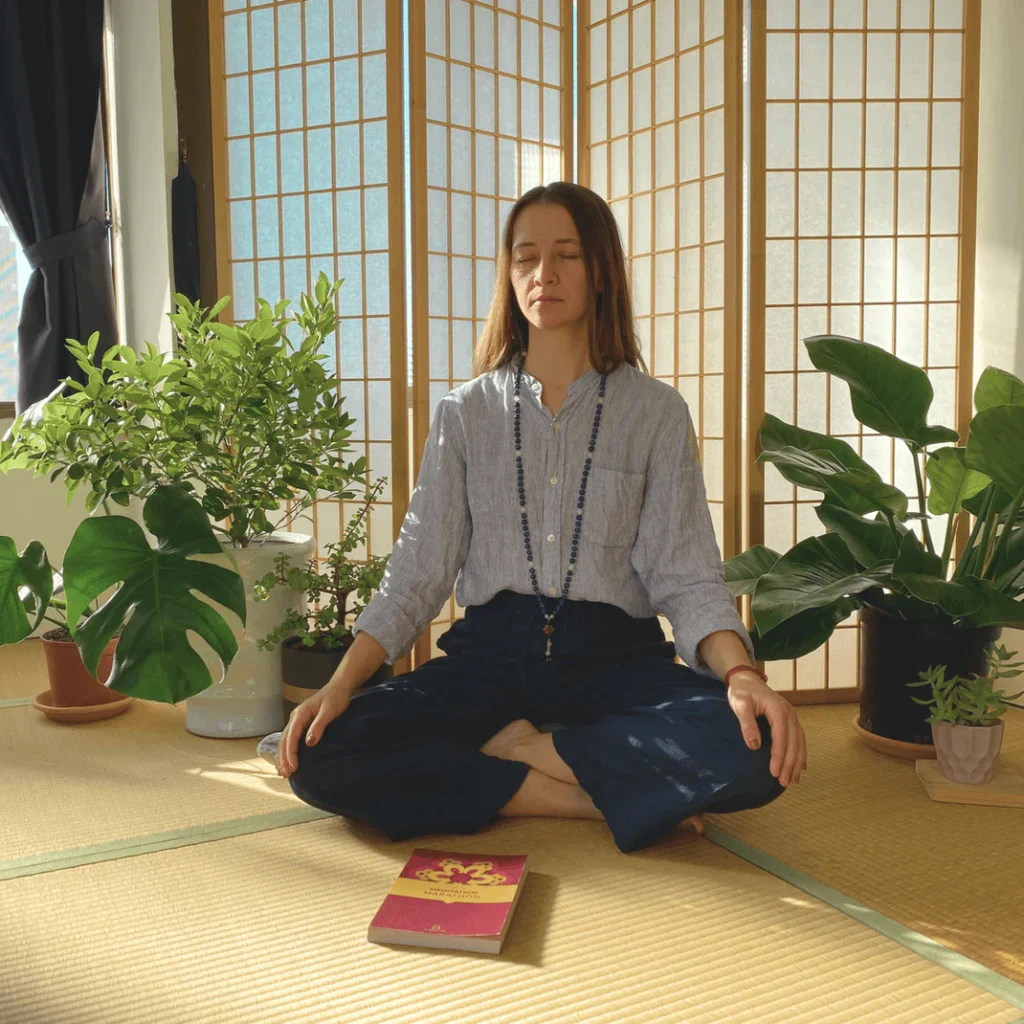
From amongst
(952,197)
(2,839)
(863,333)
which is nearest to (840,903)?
(2,839)

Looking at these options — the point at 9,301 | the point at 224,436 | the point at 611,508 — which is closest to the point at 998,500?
the point at 611,508

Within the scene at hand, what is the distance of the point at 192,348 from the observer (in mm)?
2691

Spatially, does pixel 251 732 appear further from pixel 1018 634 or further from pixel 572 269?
pixel 1018 634

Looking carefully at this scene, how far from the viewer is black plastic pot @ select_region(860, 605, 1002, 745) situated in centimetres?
253

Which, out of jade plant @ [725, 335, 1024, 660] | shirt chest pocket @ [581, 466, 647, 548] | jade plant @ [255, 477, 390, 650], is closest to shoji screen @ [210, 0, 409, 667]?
jade plant @ [255, 477, 390, 650]

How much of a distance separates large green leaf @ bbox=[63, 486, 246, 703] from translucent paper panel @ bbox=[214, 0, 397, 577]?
2.28ft

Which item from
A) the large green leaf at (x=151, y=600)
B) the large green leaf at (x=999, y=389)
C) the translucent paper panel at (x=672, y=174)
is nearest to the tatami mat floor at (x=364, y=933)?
the large green leaf at (x=151, y=600)

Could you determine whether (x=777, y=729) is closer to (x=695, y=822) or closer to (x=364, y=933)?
(x=695, y=822)

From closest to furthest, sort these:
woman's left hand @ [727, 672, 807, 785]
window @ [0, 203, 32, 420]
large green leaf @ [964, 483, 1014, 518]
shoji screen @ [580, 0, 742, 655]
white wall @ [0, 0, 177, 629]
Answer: woman's left hand @ [727, 672, 807, 785] < large green leaf @ [964, 483, 1014, 518] < shoji screen @ [580, 0, 742, 655] < white wall @ [0, 0, 177, 629] < window @ [0, 203, 32, 420]

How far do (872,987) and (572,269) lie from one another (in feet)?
4.78

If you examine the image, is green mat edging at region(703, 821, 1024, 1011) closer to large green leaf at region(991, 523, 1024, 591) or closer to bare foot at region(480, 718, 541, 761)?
bare foot at region(480, 718, 541, 761)

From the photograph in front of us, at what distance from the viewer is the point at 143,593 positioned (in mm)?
2342

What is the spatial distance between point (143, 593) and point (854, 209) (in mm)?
2142

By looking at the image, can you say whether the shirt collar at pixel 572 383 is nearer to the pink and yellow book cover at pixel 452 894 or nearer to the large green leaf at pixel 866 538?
the large green leaf at pixel 866 538
